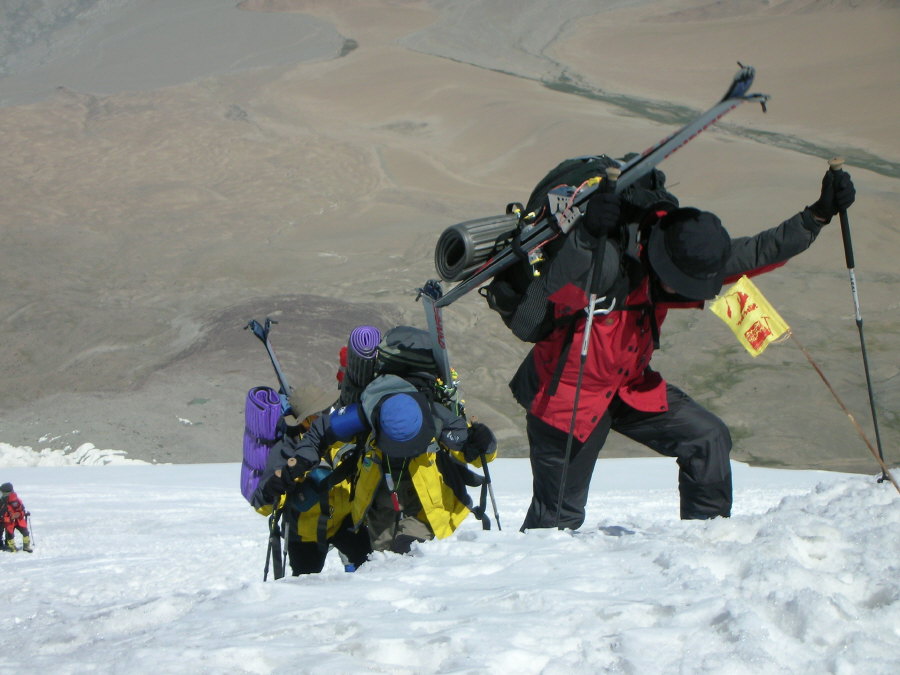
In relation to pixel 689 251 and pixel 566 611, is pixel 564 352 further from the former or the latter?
pixel 566 611

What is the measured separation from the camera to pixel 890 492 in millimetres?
3465

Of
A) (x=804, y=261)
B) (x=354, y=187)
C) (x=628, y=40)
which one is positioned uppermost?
(x=628, y=40)

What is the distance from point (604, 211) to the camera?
10.9 ft

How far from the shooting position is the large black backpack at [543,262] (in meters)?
3.53

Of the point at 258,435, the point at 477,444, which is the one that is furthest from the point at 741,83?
the point at 258,435

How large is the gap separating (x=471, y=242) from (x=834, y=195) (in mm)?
1272

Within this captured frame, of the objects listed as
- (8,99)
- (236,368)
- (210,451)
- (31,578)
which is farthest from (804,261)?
(8,99)

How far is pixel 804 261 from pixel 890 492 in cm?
1892

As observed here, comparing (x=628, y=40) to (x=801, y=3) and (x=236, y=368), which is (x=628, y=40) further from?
(x=236, y=368)

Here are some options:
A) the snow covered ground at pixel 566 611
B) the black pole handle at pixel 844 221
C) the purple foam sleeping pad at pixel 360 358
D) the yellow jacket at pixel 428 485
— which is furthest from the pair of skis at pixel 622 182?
the snow covered ground at pixel 566 611

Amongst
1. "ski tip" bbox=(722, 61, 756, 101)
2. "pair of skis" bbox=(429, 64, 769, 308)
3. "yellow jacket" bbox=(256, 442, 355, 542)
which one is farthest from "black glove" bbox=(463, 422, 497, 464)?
"ski tip" bbox=(722, 61, 756, 101)

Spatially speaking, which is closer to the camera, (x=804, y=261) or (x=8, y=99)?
(x=804, y=261)

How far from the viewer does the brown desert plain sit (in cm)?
1527

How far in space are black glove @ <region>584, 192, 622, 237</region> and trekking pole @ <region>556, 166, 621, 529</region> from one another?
3 cm
